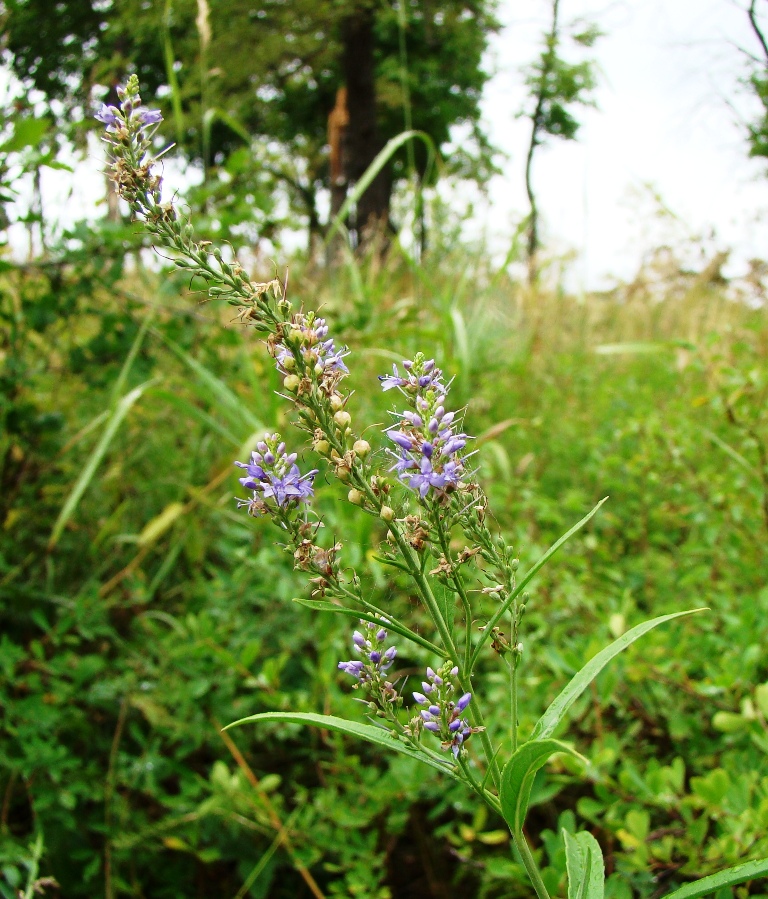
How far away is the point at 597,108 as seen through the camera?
167 inches

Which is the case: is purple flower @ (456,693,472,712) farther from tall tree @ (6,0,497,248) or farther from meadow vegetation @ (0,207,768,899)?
tall tree @ (6,0,497,248)

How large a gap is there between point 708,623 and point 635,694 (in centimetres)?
28

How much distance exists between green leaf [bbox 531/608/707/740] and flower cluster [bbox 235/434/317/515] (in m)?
0.38

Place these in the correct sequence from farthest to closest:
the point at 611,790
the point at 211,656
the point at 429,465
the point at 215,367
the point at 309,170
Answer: the point at 309,170 < the point at 215,367 < the point at 211,656 < the point at 611,790 < the point at 429,465

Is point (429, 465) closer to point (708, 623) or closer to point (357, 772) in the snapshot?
point (357, 772)

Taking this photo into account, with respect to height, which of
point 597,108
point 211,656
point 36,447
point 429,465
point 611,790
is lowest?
point 611,790

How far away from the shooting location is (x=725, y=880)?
2.49 feet

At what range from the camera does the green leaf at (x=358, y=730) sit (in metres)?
0.74

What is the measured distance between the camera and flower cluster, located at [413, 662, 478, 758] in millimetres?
873

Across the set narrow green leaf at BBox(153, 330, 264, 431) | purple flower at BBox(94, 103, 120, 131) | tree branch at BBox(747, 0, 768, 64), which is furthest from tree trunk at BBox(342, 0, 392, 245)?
purple flower at BBox(94, 103, 120, 131)

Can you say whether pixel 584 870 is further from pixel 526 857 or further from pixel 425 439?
pixel 425 439

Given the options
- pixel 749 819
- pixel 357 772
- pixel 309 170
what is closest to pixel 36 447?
pixel 357 772

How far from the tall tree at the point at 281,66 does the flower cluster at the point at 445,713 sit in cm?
258

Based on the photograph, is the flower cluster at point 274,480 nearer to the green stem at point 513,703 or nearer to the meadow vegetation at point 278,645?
the green stem at point 513,703
